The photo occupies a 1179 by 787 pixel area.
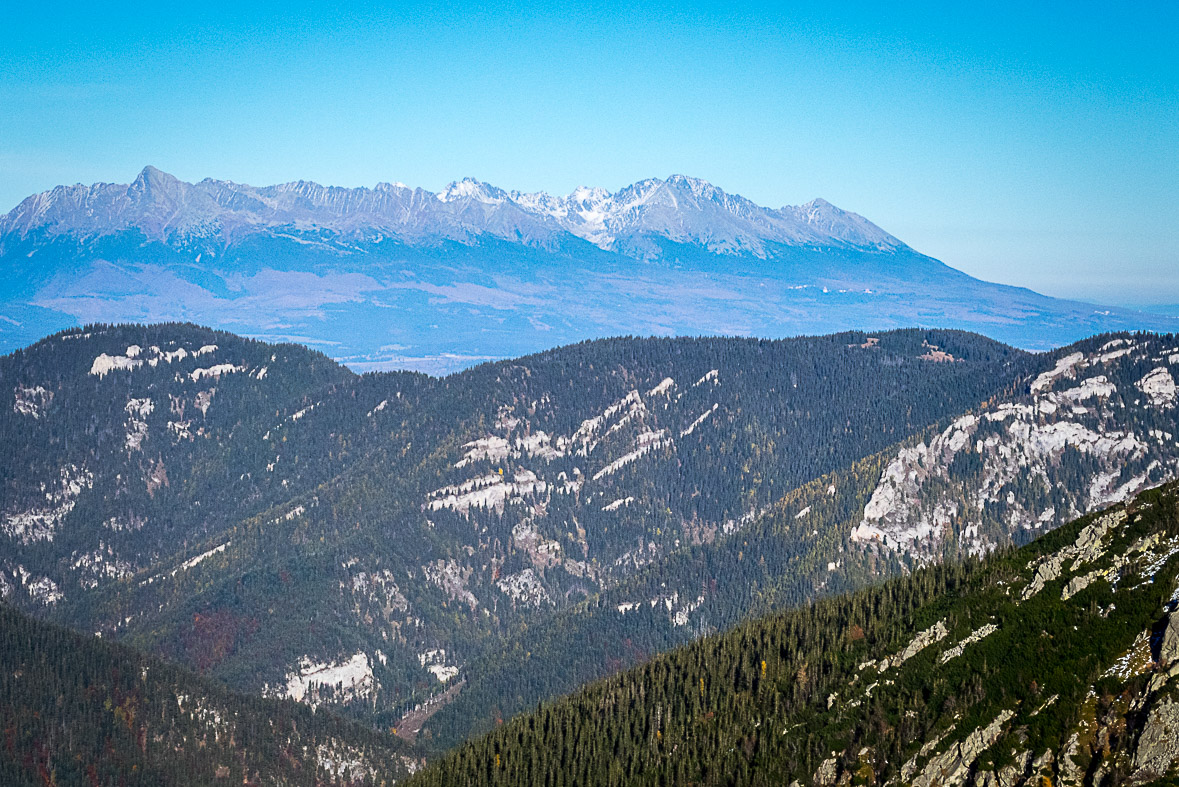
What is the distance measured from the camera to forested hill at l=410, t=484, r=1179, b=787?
85000mm

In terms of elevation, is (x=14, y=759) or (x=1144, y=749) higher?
(x=1144, y=749)

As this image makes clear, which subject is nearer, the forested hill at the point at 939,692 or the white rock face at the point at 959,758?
the forested hill at the point at 939,692

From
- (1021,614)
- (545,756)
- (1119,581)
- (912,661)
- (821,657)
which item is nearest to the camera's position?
(1119,581)

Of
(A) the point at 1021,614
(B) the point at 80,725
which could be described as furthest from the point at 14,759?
(A) the point at 1021,614

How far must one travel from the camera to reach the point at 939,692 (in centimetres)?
10250

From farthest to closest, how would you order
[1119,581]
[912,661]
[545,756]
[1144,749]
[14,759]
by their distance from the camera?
1. [14,759]
2. [545,756]
3. [912,661]
4. [1119,581]
5. [1144,749]

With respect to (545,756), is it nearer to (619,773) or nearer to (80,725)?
(619,773)

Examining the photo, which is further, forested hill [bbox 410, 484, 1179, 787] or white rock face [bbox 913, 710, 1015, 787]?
white rock face [bbox 913, 710, 1015, 787]

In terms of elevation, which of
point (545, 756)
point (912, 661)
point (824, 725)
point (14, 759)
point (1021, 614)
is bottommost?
point (14, 759)

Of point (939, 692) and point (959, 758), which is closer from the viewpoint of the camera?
point (959, 758)

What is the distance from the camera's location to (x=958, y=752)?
92562 mm

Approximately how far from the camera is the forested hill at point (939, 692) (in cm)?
8500

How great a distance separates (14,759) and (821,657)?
132276mm

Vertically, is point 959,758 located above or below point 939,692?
below
